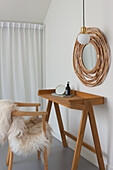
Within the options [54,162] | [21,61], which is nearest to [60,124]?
[54,162]

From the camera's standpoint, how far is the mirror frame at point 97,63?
8.09 feet

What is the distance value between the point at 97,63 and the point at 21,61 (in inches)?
75.5

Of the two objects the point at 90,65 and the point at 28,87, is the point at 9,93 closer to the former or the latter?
the point at 28,87

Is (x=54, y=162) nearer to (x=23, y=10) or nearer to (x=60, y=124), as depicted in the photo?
(x=60, y=124)

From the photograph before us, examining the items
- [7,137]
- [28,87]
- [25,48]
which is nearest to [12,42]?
[25,48]

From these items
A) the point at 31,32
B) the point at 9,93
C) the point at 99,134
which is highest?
the point at 31,32

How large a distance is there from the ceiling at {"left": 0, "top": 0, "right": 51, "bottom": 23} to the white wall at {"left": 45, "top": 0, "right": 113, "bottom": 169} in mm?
144

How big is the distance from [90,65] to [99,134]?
0.85 metres

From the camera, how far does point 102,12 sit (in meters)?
Result: 2.52

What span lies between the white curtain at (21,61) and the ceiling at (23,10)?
11cm

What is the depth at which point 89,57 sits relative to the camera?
9.08 feet

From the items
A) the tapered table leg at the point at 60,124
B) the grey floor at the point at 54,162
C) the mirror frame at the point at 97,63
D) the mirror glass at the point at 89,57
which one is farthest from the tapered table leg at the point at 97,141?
the tapered table leg at the point at 60,124

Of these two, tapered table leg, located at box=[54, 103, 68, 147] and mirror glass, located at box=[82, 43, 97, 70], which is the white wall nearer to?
tapered table leg, located at box=[54, 103, 68, 147]

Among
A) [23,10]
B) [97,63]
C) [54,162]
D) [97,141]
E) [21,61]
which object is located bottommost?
[54,162]
